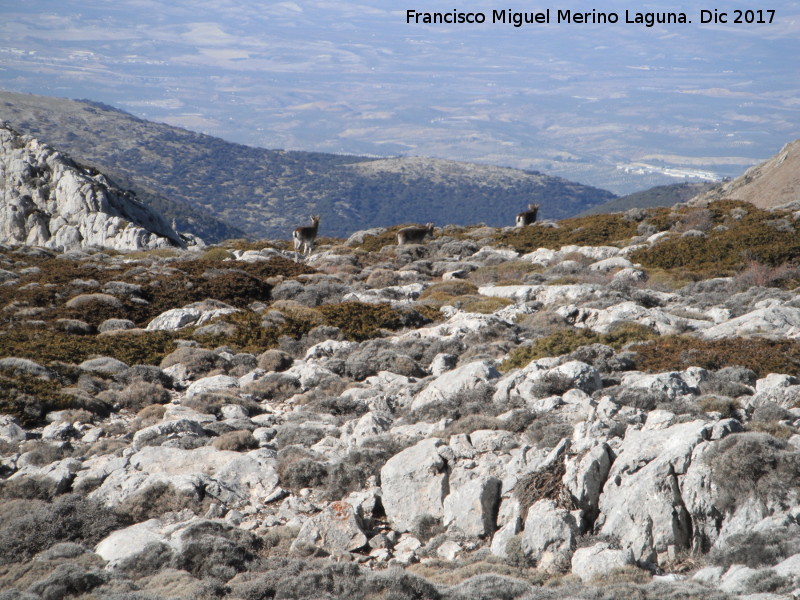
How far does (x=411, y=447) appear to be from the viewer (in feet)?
35.9

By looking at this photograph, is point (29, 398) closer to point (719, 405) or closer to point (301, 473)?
point (301, 473)

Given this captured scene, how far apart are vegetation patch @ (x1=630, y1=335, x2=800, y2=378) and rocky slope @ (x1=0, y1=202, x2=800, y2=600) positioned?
0.24ft

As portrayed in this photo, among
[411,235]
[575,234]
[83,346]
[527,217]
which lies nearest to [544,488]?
[83,346]

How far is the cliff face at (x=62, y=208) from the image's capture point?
48.8 meters

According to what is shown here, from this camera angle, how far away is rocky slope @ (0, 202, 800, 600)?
26.9ft

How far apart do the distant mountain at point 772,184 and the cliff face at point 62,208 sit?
40.3 m

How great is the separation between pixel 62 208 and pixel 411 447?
4950 centimetres

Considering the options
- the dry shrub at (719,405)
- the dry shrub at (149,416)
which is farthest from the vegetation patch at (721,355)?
the dry shrub at (149,416)

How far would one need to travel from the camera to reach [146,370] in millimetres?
16812

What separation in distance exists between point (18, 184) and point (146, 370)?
45.5 metres

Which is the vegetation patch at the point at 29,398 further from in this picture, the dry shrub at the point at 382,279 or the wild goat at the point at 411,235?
the wild goat at the point at 411,235

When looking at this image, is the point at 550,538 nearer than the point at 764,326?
Yes

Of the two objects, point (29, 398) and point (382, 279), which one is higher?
point (382, 279)

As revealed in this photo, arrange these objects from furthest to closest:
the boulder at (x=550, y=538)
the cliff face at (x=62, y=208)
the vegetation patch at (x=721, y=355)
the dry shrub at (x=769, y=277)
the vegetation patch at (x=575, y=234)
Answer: the cliff face at (x=62, y=208) < the vegetation patch at (x=575, y=234) < the dry shrub at (x=769, y=277) < the vegetation patch at (x=721, y=355) < the boulder at (x=550, y=538)
